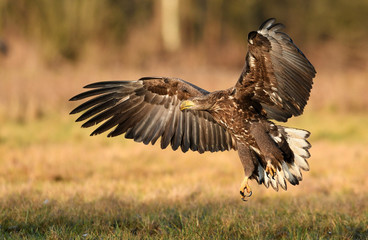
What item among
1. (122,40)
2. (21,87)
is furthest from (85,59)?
(21,87)

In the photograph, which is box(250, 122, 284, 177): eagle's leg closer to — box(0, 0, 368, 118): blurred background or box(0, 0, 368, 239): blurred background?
box(0, 0, 368, 239): blurred background

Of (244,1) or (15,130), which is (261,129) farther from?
(244,1)

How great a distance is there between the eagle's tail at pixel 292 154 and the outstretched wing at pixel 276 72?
225 millimetres

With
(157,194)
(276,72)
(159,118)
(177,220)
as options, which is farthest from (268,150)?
(157,194)

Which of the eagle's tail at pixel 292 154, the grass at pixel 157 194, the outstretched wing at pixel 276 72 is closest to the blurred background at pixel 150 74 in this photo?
the grass at pixel 157 194

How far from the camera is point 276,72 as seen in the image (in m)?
Answer: 5.57

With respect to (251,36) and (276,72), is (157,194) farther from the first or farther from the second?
(251,36)

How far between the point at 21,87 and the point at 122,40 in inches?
418

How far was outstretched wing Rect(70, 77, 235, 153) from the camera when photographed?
6.53 meters

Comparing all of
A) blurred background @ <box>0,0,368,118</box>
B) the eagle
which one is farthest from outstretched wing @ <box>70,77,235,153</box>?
blurred background @ <box>0,0,368,118</box>

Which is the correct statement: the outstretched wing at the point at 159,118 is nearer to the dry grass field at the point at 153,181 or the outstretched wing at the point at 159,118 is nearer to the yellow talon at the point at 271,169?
the dry grass field at the point at 153,181

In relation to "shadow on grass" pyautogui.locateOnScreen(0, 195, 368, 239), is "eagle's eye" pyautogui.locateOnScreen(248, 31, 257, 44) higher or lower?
higher

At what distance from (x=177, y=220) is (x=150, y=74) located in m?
12.6

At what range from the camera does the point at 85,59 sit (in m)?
22.4
